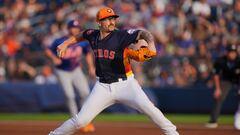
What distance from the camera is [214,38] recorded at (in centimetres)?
1988

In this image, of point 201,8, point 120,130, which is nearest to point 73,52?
point 120,130

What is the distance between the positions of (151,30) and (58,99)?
442 cm

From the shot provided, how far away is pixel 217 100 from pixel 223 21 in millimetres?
6218

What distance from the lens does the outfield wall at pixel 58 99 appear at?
62.1ft

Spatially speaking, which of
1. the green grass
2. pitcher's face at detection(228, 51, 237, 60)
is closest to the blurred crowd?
the green grass

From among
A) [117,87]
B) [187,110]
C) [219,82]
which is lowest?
[187,110]

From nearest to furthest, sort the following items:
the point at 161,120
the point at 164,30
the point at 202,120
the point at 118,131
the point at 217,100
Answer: the point at 161,120
the point at 118,131
the point at 217,100
the point at 202,120
the point at 164,30

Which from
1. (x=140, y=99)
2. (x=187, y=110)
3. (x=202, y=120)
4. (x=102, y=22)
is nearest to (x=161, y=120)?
(x=140, y=99)

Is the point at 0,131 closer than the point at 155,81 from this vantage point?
Yes

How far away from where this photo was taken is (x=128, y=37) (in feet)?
29.1

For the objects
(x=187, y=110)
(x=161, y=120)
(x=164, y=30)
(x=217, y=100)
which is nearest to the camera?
(x=161, y=120)

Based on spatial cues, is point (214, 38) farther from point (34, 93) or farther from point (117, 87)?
point (117, 87)

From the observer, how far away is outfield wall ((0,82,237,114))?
62.1 ft

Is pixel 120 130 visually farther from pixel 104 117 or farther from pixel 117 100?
pixel 104 117
